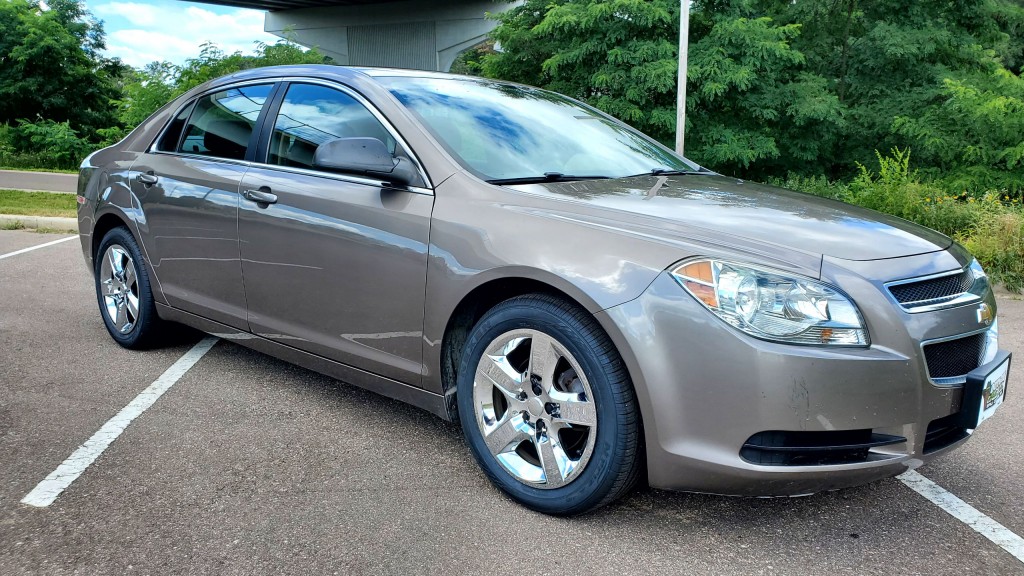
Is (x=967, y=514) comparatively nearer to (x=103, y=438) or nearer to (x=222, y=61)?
(x=103, y=438)

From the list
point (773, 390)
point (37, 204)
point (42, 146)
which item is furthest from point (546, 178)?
point (42, 146)

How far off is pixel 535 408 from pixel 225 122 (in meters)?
2.44

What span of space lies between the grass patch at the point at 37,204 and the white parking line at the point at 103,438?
23.7 ft

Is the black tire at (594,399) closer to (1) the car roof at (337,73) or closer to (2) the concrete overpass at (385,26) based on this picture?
(1) the car roof at (337,73)

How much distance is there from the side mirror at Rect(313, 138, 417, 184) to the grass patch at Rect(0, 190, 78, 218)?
889 centimetres

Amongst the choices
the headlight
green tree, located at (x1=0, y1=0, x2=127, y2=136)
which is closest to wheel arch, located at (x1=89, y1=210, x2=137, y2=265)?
the headlight

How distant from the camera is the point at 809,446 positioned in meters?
2.52

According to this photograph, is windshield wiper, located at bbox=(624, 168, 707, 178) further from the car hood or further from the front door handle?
the front door handle

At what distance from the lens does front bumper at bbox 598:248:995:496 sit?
7.97ft

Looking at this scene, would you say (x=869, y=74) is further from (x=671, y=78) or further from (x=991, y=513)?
(x=991, y=513)

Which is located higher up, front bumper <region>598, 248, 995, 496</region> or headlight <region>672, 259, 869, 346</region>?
headlight <region>672, 259, 869, 346</region>

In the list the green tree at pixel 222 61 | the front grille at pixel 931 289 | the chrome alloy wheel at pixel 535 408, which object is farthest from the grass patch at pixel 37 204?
the front grille at pixel 931 289

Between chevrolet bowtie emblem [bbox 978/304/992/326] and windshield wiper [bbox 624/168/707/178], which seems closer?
chevrolet bowtie emblem [bbox 978/304/992/326]

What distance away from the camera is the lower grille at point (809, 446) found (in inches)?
98.7
